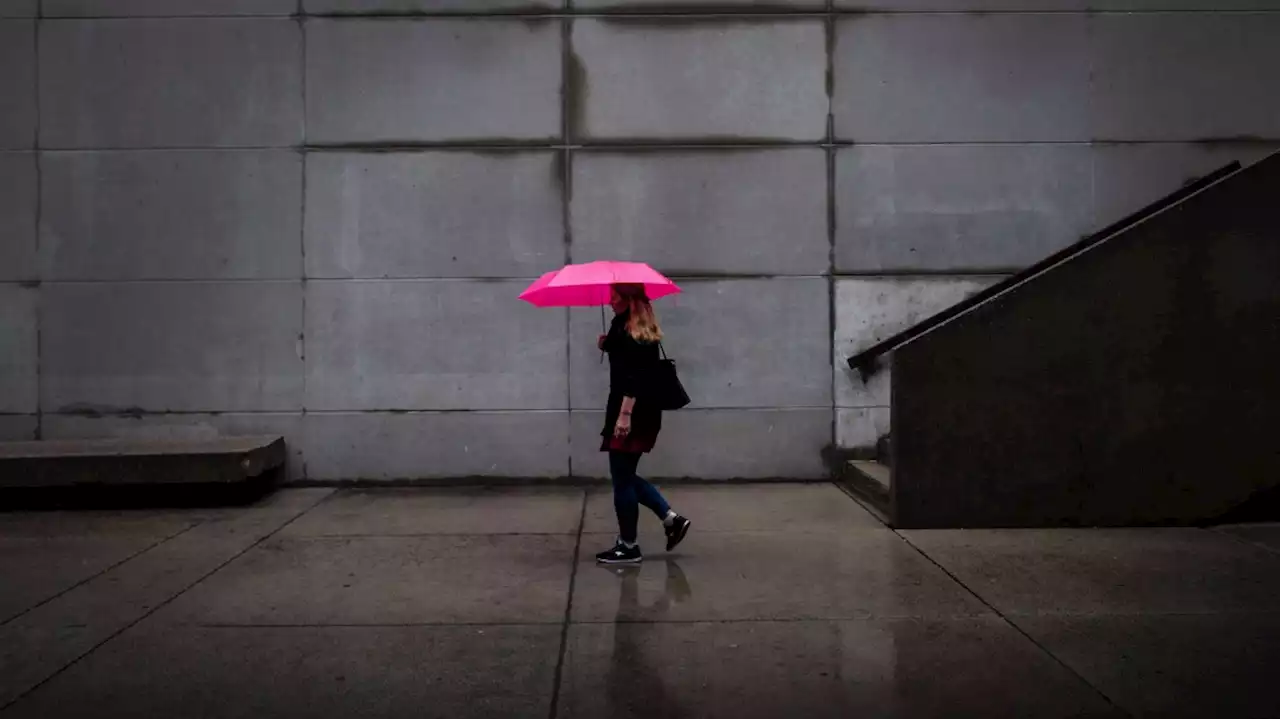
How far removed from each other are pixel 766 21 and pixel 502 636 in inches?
247

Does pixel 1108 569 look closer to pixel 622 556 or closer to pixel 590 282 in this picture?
pixel 622 556

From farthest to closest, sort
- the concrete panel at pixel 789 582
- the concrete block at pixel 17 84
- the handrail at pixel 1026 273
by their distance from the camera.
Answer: the concrete block at pixel 17 84, the handrail at pixel 1026 273, the concrete panel at pixel 789 582

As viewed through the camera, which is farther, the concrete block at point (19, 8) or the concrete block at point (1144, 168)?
the concrete block at point (1144, 168)

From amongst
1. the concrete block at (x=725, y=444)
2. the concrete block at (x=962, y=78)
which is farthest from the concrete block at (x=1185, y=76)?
the concrete block at (x=725, y=444)

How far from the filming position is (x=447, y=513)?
22.2ft

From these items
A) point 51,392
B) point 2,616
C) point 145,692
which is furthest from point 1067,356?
point 51,392

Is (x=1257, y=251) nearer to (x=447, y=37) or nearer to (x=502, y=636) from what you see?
(x=502, y=636)

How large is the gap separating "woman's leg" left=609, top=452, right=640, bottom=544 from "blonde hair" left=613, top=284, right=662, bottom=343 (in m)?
0.71

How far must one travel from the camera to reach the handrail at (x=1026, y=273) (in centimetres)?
629

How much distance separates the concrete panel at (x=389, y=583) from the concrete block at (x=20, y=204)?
435 cm

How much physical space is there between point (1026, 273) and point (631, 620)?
4.31 m

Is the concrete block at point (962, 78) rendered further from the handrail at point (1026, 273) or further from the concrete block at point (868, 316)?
the concrete block at point (868, 316)

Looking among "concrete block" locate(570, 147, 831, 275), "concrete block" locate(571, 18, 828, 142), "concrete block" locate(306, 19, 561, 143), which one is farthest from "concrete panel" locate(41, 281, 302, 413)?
"concrete block" locate(571, 18, 828, 142)

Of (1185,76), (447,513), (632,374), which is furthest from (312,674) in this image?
(1185,76)
